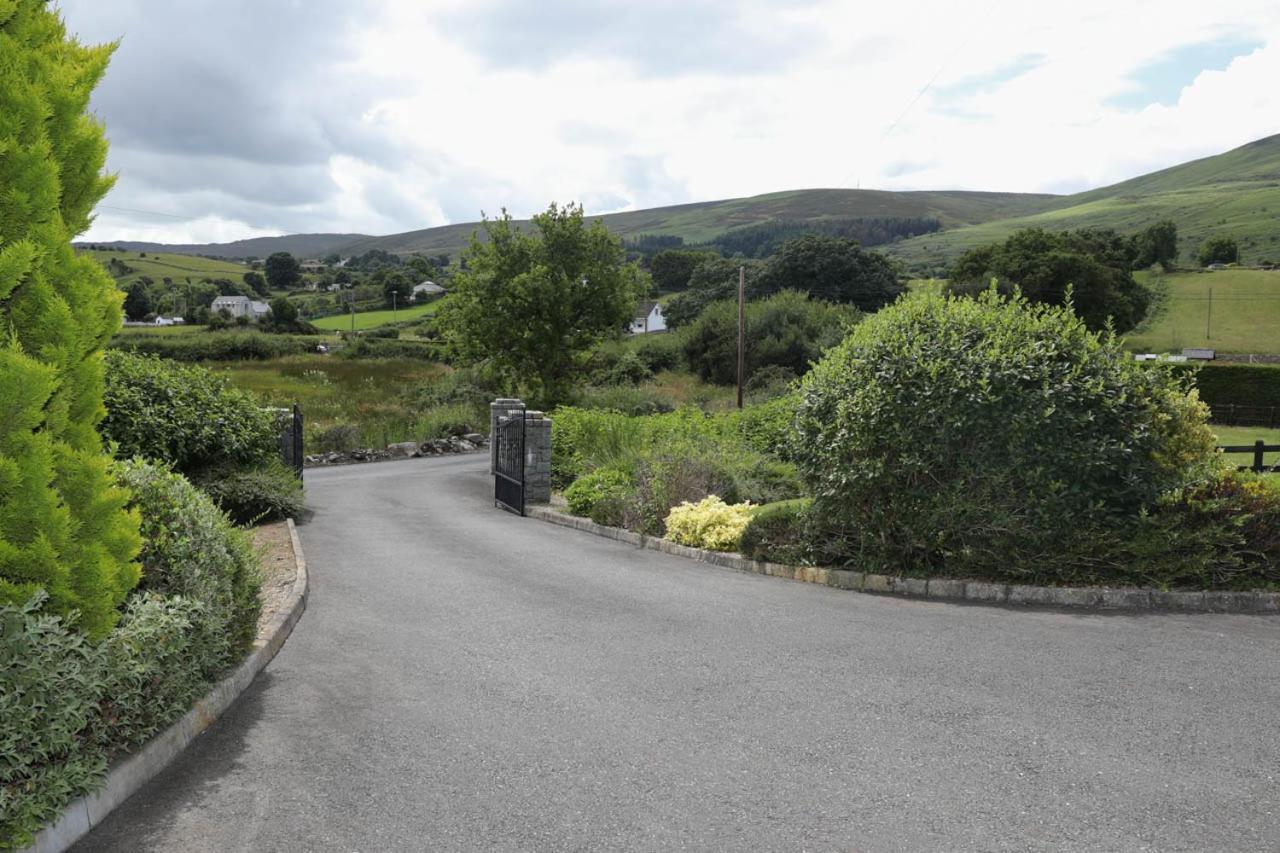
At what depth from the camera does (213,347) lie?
56469 millimetres

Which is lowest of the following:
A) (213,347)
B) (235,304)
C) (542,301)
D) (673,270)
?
(213,347)

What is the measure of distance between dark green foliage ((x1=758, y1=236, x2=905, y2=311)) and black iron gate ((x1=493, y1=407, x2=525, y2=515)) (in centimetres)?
5480

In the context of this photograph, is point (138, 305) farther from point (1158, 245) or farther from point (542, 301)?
point (1158, 245)

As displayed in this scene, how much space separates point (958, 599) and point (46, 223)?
8.63 metres

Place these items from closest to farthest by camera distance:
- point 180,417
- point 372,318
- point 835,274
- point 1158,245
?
point 180,417
point 835,274
point 1158,245
point 372,318

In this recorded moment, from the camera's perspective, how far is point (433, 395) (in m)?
39.3

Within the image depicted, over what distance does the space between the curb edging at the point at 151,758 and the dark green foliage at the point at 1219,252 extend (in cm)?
13663

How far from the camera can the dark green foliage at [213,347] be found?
181 ft

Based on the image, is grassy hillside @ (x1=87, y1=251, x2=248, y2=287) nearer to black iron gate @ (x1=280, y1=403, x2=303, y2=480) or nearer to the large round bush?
black iron gate @ (x1=280, y1=403, x2=303, y2=480)

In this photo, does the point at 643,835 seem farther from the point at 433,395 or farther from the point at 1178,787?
the point at 433,395

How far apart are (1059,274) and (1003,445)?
67308 mm

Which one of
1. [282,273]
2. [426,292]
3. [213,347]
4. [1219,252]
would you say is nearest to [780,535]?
[213,347]

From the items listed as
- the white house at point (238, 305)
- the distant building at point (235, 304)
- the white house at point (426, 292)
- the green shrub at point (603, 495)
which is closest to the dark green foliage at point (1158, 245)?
the white house at point (426, 292)

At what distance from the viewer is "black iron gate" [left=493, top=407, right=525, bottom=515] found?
17266 mm
